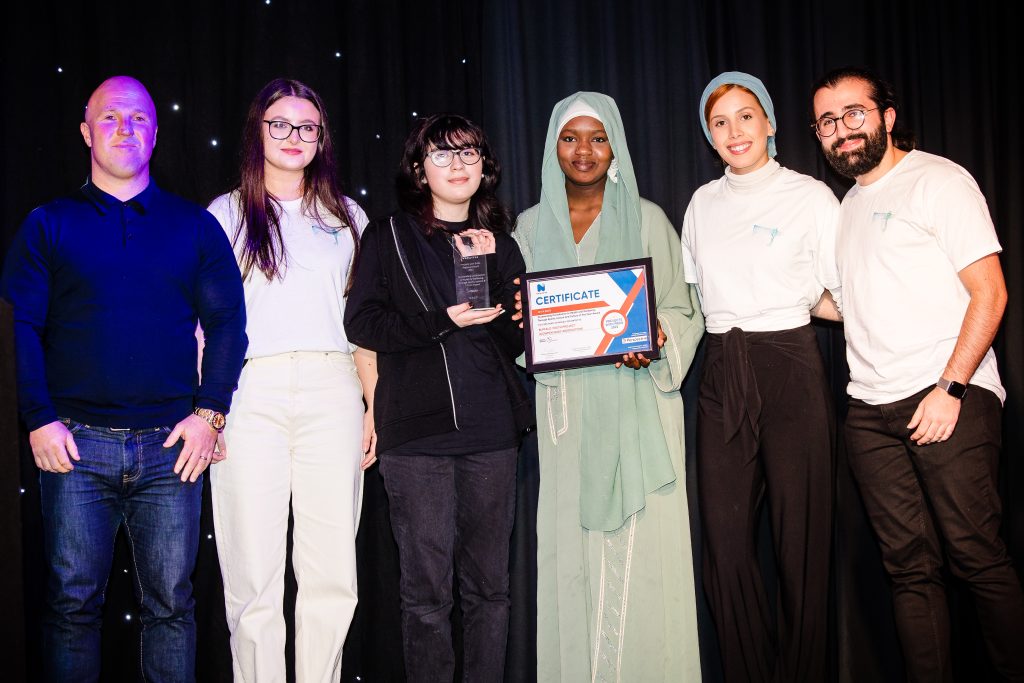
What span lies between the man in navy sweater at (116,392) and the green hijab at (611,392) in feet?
4.02

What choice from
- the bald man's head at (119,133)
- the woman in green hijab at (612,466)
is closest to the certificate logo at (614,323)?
the woman in green hijab at (612,466)

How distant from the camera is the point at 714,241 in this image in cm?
316

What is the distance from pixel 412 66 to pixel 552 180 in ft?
3.02

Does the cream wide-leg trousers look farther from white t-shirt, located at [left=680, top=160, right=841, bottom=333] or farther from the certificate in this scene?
white t-shirt, located at [left=680, top=160, right=841, bottom=333]

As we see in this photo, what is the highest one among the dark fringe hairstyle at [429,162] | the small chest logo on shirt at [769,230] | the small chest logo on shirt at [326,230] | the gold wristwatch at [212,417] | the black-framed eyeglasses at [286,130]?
the black-framed eyeglasses at [286,130]

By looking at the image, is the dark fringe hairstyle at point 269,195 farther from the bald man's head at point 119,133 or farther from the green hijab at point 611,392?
the green hijab at point 611,392

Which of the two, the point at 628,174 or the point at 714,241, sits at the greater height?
the point at 628,174

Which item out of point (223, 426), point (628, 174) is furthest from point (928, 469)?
point (223, 426)

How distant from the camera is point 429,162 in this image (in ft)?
10.1

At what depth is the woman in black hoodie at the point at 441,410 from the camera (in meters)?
2.83

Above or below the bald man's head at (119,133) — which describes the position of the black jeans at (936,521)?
below

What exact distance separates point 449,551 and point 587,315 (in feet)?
3.07

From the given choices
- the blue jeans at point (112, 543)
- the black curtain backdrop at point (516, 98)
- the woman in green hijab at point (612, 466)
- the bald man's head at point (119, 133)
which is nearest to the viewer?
the blue jeans at point (112, 543)

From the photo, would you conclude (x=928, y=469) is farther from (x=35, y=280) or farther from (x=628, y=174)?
(x=35, y=280)
